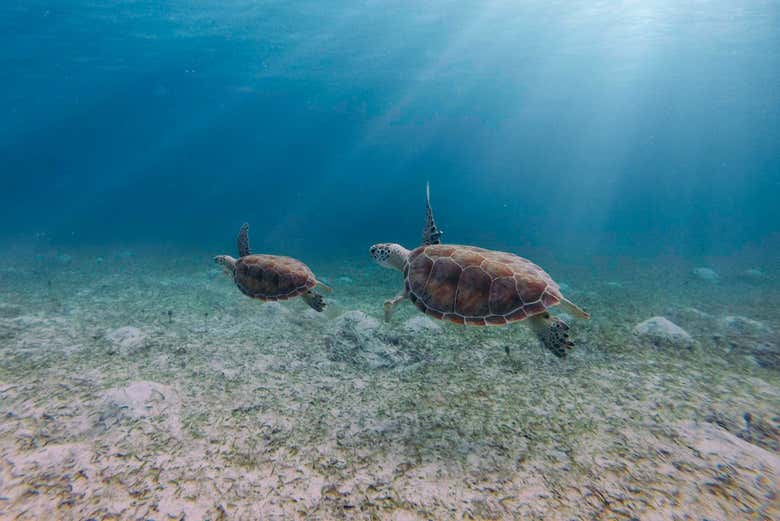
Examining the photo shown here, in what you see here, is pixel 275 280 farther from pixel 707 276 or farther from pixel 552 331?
pixel 707 276

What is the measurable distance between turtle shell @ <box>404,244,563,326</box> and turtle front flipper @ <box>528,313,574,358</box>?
40 cm

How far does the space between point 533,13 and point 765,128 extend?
253ft

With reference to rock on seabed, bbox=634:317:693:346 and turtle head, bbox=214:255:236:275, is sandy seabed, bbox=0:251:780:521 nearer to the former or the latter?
rock on seabed, bbox=634:317:693:346

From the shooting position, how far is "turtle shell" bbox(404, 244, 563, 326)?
443cm

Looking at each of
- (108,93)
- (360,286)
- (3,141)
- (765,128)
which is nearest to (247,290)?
(360,286)

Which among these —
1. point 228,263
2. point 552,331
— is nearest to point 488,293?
point 552,331

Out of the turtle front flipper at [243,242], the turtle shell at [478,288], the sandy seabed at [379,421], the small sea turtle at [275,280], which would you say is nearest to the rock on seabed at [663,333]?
the sandy seabed at [379,421]

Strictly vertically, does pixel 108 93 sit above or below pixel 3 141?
above

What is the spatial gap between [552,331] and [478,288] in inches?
51.1

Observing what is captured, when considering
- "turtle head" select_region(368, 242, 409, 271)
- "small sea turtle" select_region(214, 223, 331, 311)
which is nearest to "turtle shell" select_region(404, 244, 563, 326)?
"turtle head" select_region(368, 242, 409, 271)

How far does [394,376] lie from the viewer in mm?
5176

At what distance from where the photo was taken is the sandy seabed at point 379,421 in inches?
108

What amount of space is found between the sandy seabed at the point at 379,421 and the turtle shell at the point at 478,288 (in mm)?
1180

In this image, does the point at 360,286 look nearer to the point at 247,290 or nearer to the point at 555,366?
the point at 247,290
